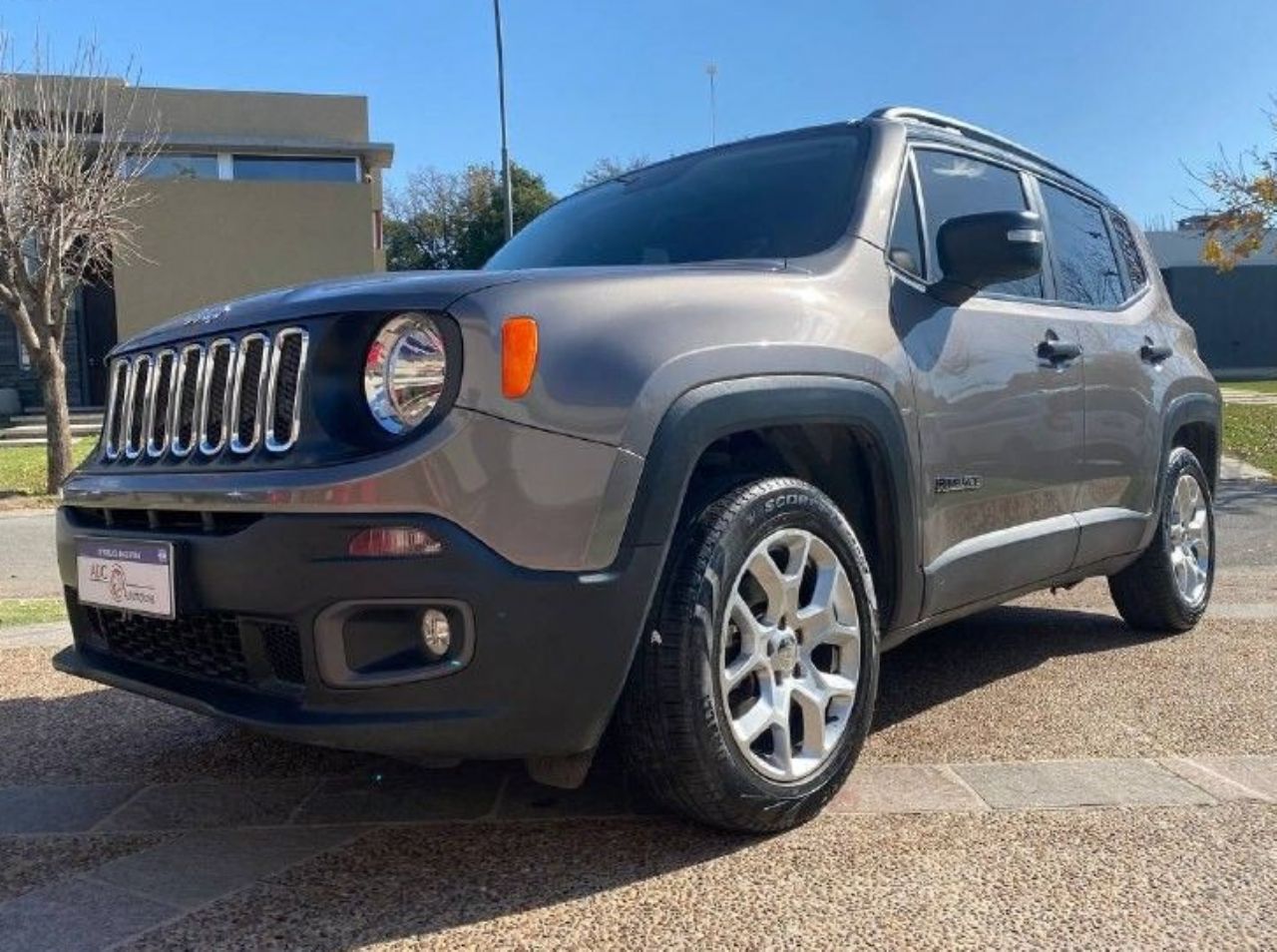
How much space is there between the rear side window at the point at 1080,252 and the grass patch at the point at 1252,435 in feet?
33.1

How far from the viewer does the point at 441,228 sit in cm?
4541

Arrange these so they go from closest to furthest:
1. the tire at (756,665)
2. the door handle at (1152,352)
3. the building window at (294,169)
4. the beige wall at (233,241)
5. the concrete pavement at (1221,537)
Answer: the tire at (756,665) → the door handle at (1152,352) → the concrete pavement at (1221,537) → the beige wall at (233,241) → the building window at (294,169)

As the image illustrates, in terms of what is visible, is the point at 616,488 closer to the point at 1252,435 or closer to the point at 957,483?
the point at 957,483

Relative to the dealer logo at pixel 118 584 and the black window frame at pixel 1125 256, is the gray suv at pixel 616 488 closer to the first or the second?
the dealer logo at pixel 118 584

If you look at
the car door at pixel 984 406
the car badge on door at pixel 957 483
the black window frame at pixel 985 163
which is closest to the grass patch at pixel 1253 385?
the black window frame at pixel 985 163

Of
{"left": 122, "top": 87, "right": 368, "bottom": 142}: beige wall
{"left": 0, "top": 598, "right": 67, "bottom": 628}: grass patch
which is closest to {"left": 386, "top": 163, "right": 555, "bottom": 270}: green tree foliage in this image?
{"left": 122, "top": 87, "right": 368, "bottom": 142}: beige wall

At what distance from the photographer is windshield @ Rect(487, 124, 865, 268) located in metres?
3.45

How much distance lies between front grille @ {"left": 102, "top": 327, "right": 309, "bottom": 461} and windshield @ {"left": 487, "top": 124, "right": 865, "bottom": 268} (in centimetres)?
139

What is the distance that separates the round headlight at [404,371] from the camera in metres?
2.40

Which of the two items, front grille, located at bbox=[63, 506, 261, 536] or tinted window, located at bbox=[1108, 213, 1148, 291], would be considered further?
tinted window, located at bbox=[1108, 213, 1148, 291]

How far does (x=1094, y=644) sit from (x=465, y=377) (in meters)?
3.62

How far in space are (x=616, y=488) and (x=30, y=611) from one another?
5334 mm

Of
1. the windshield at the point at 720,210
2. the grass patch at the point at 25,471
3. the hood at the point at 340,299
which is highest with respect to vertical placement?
the windshield at the point at 720,210

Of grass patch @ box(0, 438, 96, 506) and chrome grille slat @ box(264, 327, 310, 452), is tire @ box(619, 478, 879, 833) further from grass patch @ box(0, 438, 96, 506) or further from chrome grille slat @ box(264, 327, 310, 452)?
grass patch @ box(0, 438, 96, 506)
